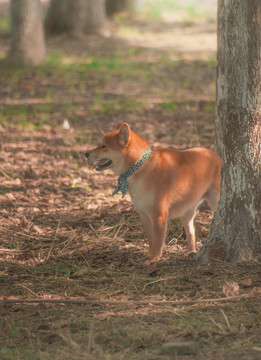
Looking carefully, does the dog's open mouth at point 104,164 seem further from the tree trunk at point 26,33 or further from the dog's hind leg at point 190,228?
the tree trunk at point 26,33

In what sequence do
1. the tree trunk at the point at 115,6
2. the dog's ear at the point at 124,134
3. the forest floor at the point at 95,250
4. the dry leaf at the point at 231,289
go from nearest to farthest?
the forest floor at the point at 95,250 → the dry leaf at the point at 231,289 → the dog's ear at the point at 124,134 → the tree trunk at the point at 115,6

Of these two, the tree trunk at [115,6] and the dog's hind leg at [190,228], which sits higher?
the tree trunk at [115,6]

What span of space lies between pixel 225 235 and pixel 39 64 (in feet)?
33.1

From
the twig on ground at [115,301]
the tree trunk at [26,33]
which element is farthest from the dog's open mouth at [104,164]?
the tree trunk at [26,33]

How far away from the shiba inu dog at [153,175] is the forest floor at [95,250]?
0.41 m

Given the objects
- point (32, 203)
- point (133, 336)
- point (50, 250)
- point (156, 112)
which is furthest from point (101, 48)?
point (133, 336)

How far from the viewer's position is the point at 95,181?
769cm

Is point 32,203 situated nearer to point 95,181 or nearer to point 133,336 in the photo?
point 95,181

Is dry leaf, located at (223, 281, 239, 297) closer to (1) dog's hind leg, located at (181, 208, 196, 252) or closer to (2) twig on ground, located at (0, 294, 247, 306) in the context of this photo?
(2) twig on ground, located at (0, 294, 247, 306)

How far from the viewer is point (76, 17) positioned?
693 inches

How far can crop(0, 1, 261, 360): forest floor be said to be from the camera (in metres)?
3.92

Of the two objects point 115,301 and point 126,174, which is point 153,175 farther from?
point 115,301

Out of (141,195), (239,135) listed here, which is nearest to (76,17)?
(141,195)

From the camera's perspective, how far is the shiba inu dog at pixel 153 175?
5316mm
